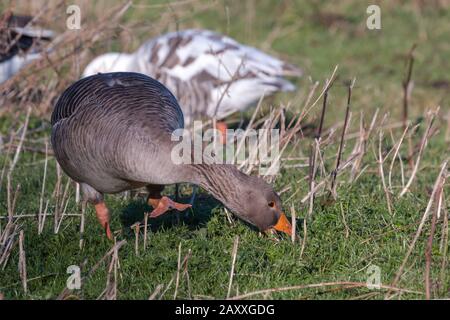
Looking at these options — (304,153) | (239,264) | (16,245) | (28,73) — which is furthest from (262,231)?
(28,73)

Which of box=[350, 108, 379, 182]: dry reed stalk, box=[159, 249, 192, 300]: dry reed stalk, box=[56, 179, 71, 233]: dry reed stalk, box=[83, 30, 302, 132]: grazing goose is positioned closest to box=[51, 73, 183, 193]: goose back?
box=[56, 179, 71, 233]: dry reed stalk

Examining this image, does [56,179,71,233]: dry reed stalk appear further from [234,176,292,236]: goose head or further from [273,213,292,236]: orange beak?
[273,213,292,236]: orange beak

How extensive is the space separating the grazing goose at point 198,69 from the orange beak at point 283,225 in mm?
3767

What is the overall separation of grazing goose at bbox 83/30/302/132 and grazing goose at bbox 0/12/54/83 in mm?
681

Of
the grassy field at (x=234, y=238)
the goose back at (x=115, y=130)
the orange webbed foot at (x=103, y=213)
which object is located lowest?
the grassy field at (x=234, y=238)

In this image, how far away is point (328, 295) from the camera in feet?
14.6

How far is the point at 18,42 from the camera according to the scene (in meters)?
7.92

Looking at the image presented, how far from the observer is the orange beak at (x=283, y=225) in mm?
4797

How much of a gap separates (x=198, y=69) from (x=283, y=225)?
13.6 feet

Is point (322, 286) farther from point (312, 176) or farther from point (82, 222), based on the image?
point (82, 222)

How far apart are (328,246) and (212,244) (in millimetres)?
687

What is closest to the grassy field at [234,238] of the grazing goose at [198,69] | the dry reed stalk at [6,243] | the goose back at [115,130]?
the dry reed stalk at [6,243]

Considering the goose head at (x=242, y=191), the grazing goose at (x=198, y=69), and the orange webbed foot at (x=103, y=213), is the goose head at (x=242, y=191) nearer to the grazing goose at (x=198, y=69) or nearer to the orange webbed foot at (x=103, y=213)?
the orange webbed foot at (x=103, y=213)
